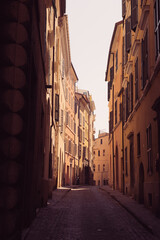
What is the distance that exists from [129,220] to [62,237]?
3055 millimetres

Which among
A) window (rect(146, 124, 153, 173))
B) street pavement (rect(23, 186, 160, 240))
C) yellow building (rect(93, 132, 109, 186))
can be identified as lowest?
street pavement (rect(23, 186, 160, 240))

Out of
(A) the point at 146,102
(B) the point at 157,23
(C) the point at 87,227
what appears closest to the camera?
(C) the point at 87,227

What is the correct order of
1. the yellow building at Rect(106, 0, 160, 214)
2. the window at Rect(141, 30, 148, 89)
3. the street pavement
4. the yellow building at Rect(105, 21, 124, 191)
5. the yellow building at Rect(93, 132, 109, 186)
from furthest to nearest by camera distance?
the yellow building at Rect(93, 132, 109, 186)
the yellow building at Rect(105, 21, 124, 191)
the window at Rect(141, 30, 148, 89)
the yellow building at Rect(106, 0, 160, 214)
the street pavement

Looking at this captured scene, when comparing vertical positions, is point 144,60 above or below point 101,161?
above

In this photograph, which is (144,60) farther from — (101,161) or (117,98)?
(101,161)

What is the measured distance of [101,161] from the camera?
246ft

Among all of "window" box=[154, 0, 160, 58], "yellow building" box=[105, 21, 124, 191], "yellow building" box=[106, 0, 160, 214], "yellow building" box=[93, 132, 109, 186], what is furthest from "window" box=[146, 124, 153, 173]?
"yellow building" box=[93, 132, 109, 186]

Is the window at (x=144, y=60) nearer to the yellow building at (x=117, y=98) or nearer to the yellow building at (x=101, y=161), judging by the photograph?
the yellow building at (x=117, y=98)

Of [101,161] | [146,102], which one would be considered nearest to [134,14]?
[146,102]

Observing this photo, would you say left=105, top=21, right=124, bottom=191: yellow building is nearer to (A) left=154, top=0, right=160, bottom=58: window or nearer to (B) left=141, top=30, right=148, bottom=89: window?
(B) left=141, top=30, right=148, bottom=89: window

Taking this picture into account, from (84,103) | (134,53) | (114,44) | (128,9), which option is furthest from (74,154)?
(134,53)

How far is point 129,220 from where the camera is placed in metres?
9.68

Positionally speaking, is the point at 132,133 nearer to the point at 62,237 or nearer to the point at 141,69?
the point at 141,69

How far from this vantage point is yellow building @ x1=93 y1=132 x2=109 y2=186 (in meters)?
73.9
